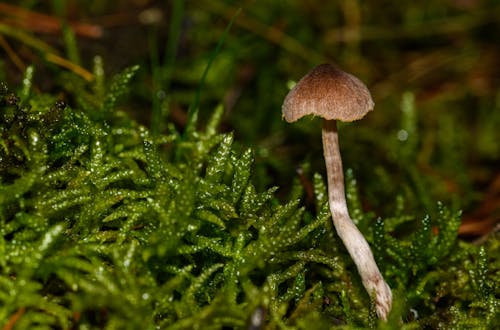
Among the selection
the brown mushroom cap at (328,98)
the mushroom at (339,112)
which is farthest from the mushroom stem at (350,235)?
the brown mushroom cap at (328,98)

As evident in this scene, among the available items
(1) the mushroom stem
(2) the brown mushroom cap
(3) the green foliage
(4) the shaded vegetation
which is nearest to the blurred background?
(4) the shaded vegetation

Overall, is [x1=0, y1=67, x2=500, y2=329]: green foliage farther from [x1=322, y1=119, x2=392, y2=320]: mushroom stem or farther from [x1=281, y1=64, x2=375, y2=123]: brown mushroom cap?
[x1=281, y1=64, x2=375, y2=123]: brown mushroom cap

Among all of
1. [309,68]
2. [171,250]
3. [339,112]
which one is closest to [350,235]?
[339,112]

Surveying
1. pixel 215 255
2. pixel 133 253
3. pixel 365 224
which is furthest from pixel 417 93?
pixel 133 253

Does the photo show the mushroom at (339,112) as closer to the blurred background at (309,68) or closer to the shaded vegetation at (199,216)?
the shaded vegetation at (199,216)

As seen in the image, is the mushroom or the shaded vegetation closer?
the shaded vegetation

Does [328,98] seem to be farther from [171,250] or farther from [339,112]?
[171,250]

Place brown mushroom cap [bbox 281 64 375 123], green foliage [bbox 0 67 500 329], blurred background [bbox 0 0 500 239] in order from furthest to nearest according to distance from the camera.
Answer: blurred background [bbox 0 0 500 239] < brown mushroom cap [bbox 281 64 375 123] < green foliage [bbox 0 67 500 329]
